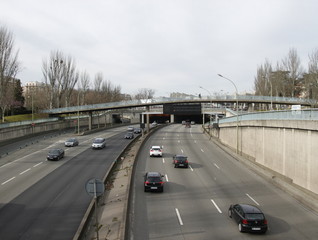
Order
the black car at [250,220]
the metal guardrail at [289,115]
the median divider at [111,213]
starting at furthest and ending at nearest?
1. the metal guardrail at [289,115]
2. the black car at [250,220]
3. the median divider at [111,213]

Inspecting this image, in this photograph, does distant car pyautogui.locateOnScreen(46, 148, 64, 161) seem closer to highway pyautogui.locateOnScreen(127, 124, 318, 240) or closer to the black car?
highway pyautogui.locateOnScreen(127, 124, 318, 240)

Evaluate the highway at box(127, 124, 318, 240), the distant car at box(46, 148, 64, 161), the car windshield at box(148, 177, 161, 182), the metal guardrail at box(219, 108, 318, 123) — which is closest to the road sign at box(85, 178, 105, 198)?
the highway at box(127, 124, 318, 240)

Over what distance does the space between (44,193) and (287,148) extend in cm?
2076

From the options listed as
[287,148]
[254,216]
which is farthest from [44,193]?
[287,148]

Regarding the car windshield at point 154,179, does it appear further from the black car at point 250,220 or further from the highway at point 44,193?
the black car at point 250,220

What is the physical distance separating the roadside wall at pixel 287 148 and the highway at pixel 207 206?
1.98 meters

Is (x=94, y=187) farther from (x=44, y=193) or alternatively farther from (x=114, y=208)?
(x=44, y=193)

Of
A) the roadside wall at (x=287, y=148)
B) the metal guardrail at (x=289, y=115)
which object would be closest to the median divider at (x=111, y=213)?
the roadside wall at (x=287, y=148)

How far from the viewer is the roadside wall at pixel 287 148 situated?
20.3m

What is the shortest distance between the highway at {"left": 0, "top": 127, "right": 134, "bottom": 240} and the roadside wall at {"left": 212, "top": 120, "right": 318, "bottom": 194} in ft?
53.0

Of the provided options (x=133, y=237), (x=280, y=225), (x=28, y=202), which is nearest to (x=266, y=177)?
(x=280, y=225)

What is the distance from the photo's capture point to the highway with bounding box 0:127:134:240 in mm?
14828

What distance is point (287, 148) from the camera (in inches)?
987

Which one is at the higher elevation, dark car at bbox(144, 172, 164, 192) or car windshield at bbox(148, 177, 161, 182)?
car windshield at bbox(148, 177, 161, 182)
